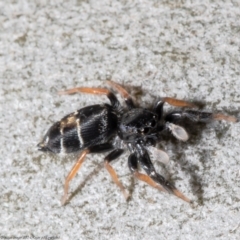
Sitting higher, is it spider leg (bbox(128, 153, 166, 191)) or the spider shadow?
spider leg (bbox(128, 153, 166, 191))

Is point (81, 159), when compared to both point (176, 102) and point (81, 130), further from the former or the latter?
point (176, 102)

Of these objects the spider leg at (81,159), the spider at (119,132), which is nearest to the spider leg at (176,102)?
the spider at (119,132)

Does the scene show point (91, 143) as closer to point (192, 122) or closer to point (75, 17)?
point (192, 122)

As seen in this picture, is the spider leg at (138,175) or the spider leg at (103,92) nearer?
the spider leg at (138,175)

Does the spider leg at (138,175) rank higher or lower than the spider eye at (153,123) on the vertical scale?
lower

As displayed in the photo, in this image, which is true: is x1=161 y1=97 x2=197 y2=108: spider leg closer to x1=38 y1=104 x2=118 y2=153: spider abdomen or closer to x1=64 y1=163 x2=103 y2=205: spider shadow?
x1=38 y1=104 x2=118 y2=153: spider abdomen

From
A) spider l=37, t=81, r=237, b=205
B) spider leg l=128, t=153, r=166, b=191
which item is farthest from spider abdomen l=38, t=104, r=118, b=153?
spider leg l=128, t=153, r=166, b=191

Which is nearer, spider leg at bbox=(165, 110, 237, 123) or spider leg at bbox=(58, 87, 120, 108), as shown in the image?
spider leg at bbox=(165, 110, 237, 123)

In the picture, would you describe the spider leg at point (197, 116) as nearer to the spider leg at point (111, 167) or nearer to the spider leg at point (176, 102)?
the spider leg at point (176, 102)

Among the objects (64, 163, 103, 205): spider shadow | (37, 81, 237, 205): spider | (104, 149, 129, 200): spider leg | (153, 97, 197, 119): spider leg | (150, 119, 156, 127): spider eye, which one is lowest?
(64, 163, 103, 205): spider shadow
